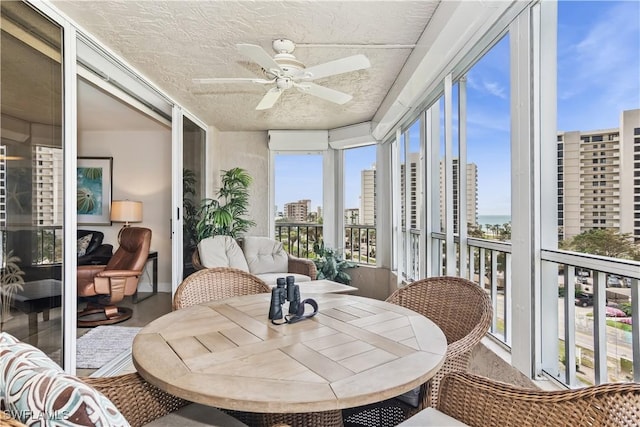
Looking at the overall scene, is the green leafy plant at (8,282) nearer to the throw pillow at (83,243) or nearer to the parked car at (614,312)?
the parked car at (614,312)

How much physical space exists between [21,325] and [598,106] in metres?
3.04

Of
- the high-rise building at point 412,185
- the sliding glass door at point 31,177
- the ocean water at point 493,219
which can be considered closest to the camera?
the sliding glass door at point 31,177

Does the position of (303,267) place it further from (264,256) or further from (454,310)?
(454,310)

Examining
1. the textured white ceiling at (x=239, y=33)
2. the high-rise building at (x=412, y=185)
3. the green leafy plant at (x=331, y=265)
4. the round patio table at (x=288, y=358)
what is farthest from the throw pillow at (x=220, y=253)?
the round patio table at (x=288, y=358)

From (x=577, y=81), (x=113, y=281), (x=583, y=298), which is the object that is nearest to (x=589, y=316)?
(x=583, y=298)

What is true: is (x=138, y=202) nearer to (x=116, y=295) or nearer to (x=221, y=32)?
(x=116, y=295)

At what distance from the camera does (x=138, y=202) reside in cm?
531

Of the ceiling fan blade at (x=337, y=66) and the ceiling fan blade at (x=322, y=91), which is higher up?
the ceiling fan blade at (x=337, y=66)

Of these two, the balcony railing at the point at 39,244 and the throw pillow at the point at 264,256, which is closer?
the balcony railing at the point at 39,244

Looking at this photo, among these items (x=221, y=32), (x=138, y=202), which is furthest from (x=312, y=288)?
(x=138, y=202)

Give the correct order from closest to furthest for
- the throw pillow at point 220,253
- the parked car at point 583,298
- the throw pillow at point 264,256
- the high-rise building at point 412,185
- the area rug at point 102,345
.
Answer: the parked car at point 583,298
the area rug at point 102,345
the throw pillow at point 220,253
the high-rise building at point 412,185
the throw pillow at point 264,256

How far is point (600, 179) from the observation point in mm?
1507

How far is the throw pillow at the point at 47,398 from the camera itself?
61 cm

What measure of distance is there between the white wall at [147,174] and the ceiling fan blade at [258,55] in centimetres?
382
